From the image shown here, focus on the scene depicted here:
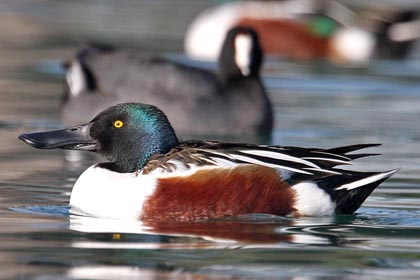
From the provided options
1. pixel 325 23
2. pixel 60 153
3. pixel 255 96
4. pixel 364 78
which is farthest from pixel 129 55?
pixel 325 23

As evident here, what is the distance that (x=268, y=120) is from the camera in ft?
40.5

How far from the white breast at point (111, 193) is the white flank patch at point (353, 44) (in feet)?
34.1

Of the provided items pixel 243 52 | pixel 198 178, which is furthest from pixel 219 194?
pixel 243 52

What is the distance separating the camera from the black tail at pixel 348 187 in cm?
784

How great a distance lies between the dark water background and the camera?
6.38 metres

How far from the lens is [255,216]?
7770mm

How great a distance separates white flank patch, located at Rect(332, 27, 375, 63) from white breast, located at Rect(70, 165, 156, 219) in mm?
10397

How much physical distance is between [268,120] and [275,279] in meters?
6.28

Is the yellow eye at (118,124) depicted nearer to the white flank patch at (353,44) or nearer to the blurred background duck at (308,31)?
the blurred background duck at (308,31)

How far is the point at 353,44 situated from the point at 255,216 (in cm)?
1049

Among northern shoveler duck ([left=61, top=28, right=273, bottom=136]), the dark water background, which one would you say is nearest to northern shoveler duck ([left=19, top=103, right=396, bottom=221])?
the dark water background

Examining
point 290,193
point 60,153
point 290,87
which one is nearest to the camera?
point 290,193

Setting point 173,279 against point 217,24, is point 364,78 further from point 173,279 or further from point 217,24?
point 173,279

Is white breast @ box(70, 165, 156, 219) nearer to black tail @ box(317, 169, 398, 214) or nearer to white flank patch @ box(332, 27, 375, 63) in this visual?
black tail @ box(317, 169, 398, 214)
